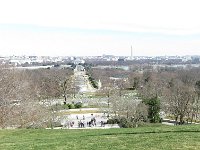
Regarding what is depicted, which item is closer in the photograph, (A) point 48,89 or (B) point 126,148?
(B) point 126,148

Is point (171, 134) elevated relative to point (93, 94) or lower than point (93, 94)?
elevated

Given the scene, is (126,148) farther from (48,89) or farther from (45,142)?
(48,89)

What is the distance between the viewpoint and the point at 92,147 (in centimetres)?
1020

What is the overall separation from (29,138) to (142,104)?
1951 cm

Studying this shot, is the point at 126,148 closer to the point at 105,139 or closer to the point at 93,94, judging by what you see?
the point at 105,139

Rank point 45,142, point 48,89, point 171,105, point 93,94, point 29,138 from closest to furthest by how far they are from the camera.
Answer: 1. point 45,142
2. point 29,138
3. point 171,105
4. point 48,89
5. point 93,94

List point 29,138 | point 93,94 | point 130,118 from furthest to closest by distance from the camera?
1. point 93,94
2. point 130,118
3. point 29,138

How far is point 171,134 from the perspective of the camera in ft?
38.7

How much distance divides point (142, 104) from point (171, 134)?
1946cm

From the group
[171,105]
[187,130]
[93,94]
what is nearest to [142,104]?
[171,105]

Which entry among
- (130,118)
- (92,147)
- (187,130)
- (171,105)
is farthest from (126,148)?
(171,105)

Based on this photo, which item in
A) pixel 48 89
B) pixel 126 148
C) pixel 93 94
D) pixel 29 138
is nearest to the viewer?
pixel 126 148

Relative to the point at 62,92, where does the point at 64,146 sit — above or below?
above

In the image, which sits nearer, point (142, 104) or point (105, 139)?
point (105, 139)
